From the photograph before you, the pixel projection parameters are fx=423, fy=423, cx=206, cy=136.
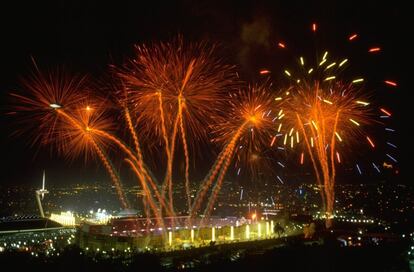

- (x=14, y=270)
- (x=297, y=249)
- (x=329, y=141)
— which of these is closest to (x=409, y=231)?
(x=329, y=141)

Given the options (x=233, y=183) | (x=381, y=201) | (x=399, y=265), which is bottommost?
(x=399, y=265)

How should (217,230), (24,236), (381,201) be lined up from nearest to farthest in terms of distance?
1. (24,236)
2. (217,230)
3. (381,201)

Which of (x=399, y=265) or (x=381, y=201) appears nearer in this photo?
(x=399, y=265)

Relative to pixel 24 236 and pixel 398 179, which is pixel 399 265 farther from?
pixel 398 179

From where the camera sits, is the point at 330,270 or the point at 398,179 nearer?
the point at 330,270

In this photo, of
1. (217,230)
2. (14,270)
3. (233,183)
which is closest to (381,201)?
(217,230)

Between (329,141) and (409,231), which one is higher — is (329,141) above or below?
above

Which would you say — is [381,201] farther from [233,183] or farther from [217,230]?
[233,183]

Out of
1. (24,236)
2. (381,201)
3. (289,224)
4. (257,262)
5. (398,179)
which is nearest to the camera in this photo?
(257,262)

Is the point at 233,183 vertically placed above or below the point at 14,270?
above
